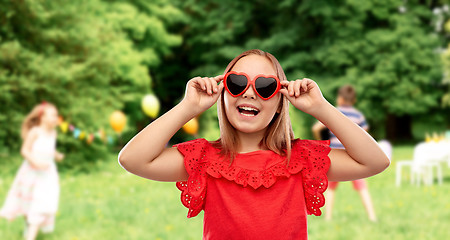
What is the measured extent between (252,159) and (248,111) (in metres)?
0.19

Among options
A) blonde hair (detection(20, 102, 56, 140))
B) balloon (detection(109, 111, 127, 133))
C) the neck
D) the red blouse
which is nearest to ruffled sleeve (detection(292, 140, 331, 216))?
the red blouse

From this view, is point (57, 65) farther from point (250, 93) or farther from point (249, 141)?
point (250, 93)

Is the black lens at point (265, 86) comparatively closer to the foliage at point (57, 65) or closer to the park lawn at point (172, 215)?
the park lawn at point (172, 215)

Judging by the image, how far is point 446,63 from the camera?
21.2 m

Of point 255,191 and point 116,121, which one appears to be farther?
point 116,121

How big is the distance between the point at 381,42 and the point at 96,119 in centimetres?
1349

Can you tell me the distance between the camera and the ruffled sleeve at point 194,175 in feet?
6.35

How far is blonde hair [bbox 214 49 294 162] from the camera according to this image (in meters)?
2.02

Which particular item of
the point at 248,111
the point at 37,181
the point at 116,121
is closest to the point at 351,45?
the point at 116,121

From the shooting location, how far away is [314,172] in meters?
1.95

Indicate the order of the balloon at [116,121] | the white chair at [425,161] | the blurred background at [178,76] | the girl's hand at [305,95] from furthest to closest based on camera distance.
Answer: the balloon at [116,121]
the white chair at [425,161]
the blurred background at [178,76]
the girl's hand at [305,95]

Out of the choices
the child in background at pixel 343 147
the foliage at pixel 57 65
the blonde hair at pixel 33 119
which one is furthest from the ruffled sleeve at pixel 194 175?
the foliage at pixel 57 65

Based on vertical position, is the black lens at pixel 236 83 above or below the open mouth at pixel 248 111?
above

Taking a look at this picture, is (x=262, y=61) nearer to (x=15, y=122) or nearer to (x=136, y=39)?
(x=15, y=122)
